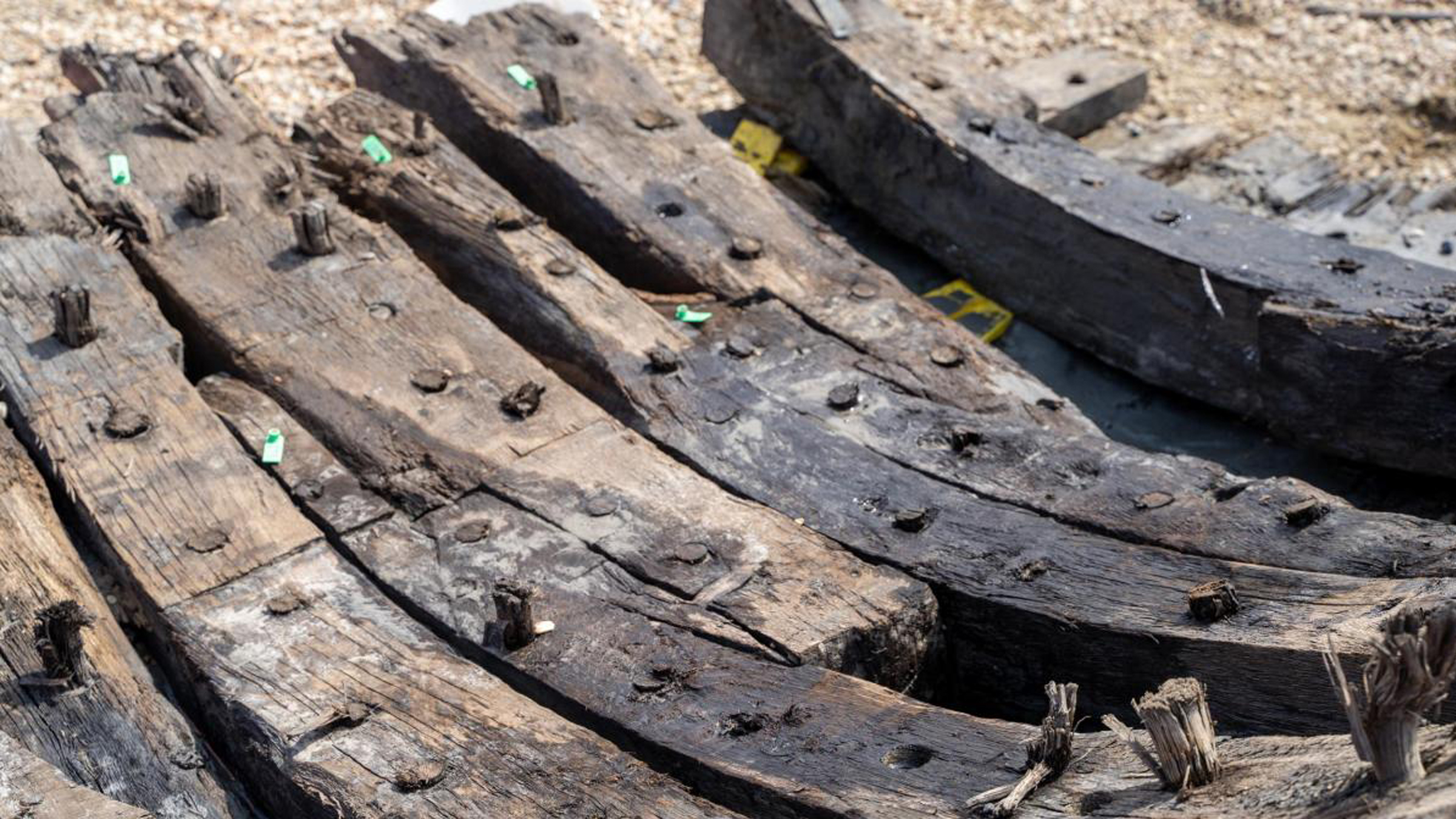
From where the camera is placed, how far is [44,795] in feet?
12.8

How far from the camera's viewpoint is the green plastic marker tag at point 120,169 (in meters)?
6.41

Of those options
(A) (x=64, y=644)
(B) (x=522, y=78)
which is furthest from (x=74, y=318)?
(B) (x=522, y=78)

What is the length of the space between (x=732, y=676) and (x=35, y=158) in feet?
12.8

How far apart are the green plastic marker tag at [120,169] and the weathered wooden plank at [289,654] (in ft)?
3.05

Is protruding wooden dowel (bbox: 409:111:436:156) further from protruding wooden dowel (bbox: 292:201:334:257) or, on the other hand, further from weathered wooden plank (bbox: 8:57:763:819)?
weathered wooden plank (bbox: 8:57:763:819)

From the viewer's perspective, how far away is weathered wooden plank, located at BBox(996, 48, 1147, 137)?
8555mm

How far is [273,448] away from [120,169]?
6.05 ft

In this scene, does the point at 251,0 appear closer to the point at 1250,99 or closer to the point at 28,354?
the point at 28,354

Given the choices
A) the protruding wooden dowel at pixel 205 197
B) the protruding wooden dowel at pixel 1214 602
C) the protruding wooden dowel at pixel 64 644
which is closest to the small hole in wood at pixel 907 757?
the protruding wooden dowel at pixel 1214 602

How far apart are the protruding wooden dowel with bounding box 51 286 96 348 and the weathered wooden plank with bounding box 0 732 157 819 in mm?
1850

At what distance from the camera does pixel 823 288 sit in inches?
241

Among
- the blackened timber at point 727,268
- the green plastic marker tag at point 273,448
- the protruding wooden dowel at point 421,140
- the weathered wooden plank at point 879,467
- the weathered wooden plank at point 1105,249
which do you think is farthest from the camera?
the protruding wooden dowel at point 421,140

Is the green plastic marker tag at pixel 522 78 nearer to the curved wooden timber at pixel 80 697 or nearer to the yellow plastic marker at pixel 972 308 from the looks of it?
the yellow plastic marker at pixel 972 308

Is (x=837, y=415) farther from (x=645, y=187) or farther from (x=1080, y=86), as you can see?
(x=1080, y=86)
